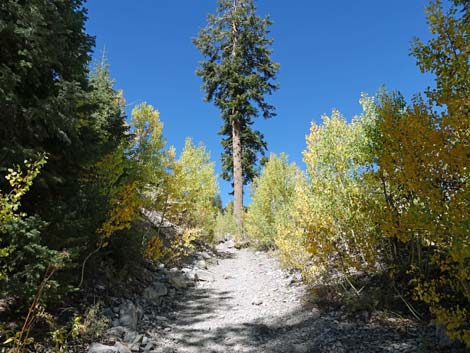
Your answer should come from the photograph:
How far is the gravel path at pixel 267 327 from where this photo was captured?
4.32 m

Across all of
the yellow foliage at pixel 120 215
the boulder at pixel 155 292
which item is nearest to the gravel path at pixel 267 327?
the boulder at pixel 155 292

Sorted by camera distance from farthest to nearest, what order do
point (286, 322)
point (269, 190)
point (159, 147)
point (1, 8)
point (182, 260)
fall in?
point (269, 190)
point (182, 260)
point (159, 147)
point (286, 322)
point (1, 8)

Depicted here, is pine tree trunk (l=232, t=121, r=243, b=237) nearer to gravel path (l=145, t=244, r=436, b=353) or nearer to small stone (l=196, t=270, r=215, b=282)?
small stone (l=196, t=270, r=215, b=282)

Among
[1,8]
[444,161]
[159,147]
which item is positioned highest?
[159,147]

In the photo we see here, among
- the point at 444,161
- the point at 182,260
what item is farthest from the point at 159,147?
the point at 444,161

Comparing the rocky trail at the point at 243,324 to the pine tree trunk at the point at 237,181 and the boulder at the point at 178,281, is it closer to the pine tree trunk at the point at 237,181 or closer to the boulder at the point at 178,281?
the boulder at the point at 178,281

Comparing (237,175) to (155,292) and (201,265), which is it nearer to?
(201,265)

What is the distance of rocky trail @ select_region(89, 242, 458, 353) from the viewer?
430 centimetres

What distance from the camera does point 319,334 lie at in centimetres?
477

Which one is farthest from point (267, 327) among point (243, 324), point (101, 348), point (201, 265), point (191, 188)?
point (191, 188)

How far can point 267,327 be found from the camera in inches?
215

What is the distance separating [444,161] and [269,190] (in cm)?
1219

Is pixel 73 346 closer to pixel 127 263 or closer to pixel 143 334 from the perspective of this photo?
pixel 143 334

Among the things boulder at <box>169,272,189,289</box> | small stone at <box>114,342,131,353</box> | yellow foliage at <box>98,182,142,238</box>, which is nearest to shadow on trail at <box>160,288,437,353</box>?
small stone at <box>114,342,131,353</box>
